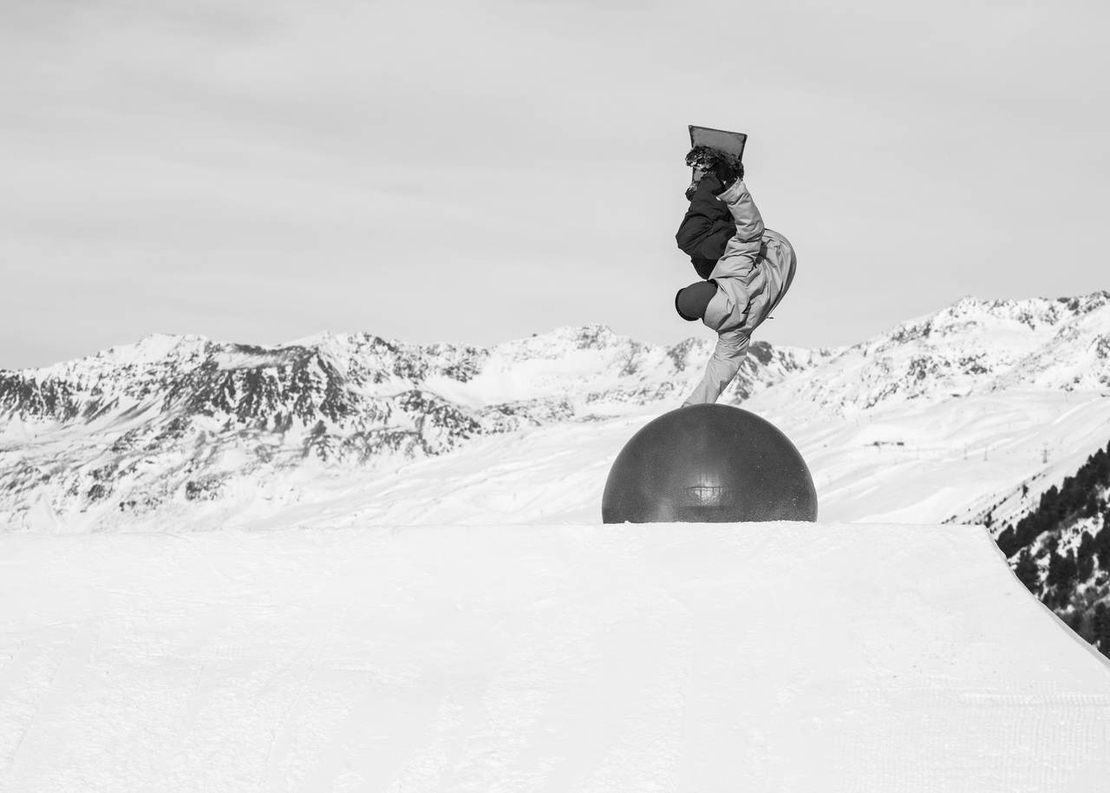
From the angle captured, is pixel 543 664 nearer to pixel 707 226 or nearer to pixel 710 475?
pixel 710 475

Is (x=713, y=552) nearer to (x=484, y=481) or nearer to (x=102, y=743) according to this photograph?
(x=102, y=743)

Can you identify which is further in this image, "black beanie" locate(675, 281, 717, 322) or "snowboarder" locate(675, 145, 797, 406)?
"black beanie" locate(675, 281, 717, 322)

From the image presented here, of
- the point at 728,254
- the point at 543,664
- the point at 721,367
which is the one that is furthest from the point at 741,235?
the point at 543,664

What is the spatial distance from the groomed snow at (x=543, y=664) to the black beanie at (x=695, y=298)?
3.01 m

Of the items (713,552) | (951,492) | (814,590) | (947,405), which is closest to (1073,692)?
(814,590)

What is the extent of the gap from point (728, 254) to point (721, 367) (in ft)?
4.71

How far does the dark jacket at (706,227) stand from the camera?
1413cm

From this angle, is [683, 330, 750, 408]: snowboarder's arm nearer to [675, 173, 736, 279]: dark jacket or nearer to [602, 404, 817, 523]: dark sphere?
[675, 173, 736, 279]: dark jacket

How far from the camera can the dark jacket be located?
46.4 ft

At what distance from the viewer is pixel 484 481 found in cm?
11825

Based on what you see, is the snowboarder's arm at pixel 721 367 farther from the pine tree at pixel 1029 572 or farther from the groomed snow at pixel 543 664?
the pine tree at pixel 1029 572

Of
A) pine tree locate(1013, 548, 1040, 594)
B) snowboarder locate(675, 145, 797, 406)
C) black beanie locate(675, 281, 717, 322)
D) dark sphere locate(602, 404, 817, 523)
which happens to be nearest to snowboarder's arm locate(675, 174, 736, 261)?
snowboarder locate(675, 145, 797, 406)

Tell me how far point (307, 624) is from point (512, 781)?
2793 millimetres

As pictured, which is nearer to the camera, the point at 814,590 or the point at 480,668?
the point at 480,668
